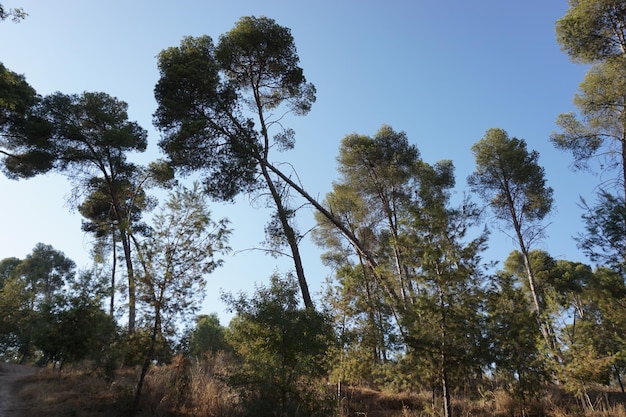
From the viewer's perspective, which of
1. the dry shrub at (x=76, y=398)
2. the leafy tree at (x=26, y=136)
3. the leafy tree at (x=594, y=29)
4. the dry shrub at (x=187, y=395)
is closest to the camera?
the dry shrub at (x=187, y=395)

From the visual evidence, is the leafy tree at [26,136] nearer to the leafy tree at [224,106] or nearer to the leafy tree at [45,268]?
the leafy tree at [224,106]

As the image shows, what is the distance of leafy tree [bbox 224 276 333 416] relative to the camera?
7.68m

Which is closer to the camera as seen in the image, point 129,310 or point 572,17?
point 129,310

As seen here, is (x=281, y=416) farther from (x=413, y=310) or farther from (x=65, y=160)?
(x=65, y=160)

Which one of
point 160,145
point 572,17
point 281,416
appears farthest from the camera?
point 160,145

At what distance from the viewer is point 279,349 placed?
8.31 metres

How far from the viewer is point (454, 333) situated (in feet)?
25.7

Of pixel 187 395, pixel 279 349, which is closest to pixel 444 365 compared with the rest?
pixel 279 349

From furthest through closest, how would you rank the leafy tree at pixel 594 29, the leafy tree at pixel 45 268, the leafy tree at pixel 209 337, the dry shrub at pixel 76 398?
the leafy tree at pixel 45 268, the leafy tree at pixel 209 337, the leafy tree at pixel 594 29, the dry shrub at pixel 76 398

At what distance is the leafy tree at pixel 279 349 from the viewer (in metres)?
7.68

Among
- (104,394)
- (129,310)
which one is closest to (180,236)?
(129,310)

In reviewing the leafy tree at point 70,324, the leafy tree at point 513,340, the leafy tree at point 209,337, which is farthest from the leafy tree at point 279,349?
the leafy tree at point 209,337

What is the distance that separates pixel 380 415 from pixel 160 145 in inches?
487

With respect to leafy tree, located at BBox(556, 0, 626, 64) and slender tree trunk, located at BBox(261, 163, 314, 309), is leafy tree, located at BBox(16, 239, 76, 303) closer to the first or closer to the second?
slender tree trunk, located at BBox(261, 163, 314, 309)
